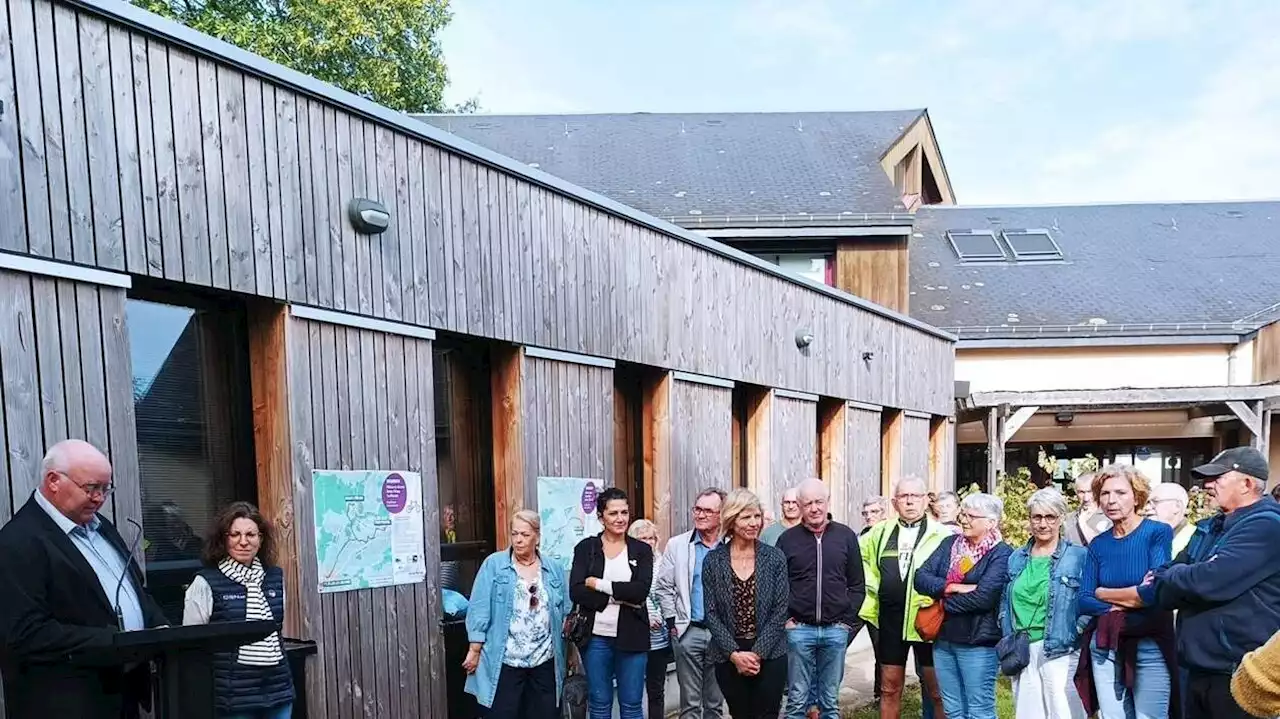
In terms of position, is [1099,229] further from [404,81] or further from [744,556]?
[744,556]

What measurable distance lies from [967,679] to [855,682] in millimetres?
2892

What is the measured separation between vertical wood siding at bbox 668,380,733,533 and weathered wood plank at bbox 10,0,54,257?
503cm

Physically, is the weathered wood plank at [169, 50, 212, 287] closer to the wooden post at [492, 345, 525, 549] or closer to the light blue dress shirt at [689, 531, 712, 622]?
the wooden post at [492, 345, 525, 549]

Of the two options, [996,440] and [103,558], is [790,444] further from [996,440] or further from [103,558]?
[103,558]

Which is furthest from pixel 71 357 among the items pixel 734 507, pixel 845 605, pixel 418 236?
pixel 845 605

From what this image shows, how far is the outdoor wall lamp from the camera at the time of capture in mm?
4949

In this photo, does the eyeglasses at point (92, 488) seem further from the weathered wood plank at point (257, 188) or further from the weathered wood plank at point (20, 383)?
the weathered wood plank at point (257, 188)

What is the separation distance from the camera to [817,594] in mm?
5633

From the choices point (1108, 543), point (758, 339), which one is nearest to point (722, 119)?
point (758, 339)

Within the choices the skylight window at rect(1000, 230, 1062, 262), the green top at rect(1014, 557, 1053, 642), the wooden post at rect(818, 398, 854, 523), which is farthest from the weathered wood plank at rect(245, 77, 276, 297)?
the skylight window at rect(1000, 230, 1062, 262)

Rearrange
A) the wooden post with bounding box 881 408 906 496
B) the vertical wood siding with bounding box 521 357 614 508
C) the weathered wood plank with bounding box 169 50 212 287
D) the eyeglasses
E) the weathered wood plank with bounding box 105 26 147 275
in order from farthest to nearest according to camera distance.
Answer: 1. the wooden post with bounding box 881 408 906 496
2. the vertical wood siding with bounding box 521 357 614 508
3. the weathered wood plank with bounding box 169 50 212 287
4. the weathered wood plank with bounding box 105 26 147 275
5. the eyeglasses

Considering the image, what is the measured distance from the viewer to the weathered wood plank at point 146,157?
153 inches

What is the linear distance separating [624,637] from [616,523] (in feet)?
2.09

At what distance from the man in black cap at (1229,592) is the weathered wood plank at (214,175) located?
433 cm
